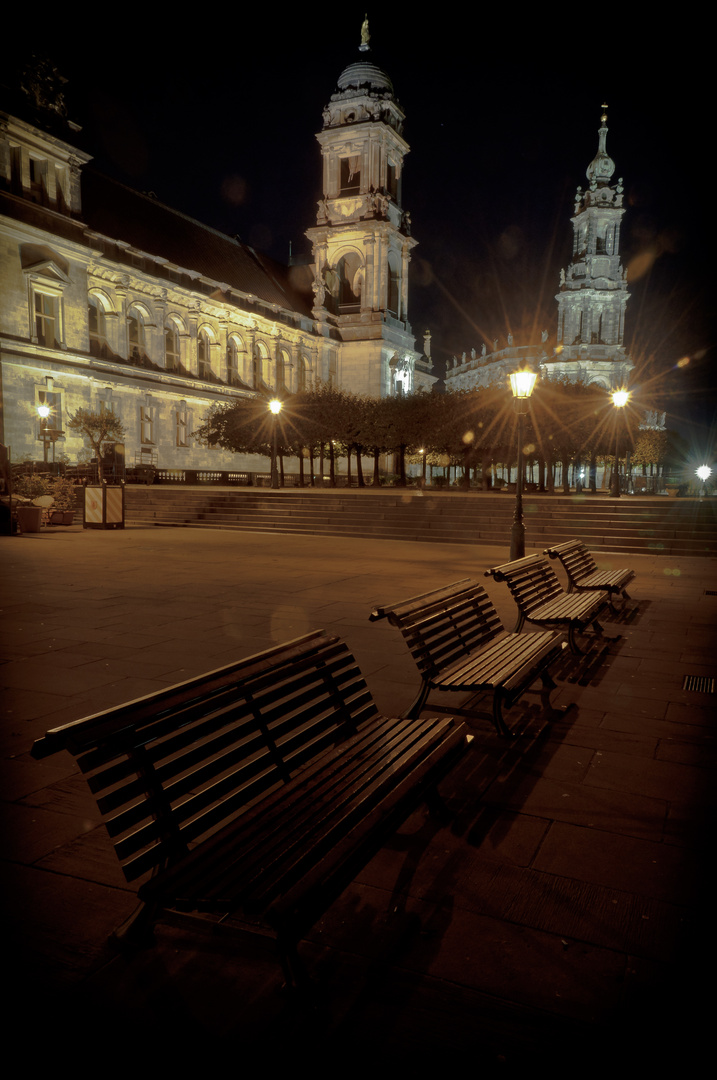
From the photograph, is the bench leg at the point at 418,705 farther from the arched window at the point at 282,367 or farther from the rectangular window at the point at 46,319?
the arched window at the point at 282,367

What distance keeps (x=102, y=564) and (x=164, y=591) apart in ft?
12.0

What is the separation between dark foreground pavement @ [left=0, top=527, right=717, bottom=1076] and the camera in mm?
2064

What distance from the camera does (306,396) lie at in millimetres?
41250

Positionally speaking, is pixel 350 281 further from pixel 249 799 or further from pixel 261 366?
pixel 249 799

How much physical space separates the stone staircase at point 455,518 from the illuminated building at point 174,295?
16126 mm

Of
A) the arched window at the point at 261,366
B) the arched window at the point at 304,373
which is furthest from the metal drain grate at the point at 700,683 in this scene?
the arched window at the point at 304,373

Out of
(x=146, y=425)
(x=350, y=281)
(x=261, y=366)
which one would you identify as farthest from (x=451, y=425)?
(x=350, y=281)

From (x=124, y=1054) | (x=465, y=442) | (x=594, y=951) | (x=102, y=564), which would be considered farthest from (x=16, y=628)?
(x=465, y=442)

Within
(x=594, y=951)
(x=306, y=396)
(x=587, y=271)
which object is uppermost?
(x=587, y=271)

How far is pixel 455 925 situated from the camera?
260cm

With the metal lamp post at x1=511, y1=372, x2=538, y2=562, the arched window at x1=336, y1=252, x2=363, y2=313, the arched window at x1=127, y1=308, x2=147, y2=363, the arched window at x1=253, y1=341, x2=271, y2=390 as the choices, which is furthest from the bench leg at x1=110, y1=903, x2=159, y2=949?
the arched window at x1=336, y1=252, x2=363, y2=313

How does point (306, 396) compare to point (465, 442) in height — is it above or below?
above

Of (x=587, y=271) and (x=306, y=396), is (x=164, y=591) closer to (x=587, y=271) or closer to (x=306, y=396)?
(x=306, y=396)

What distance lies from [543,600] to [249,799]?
521 centimetres
